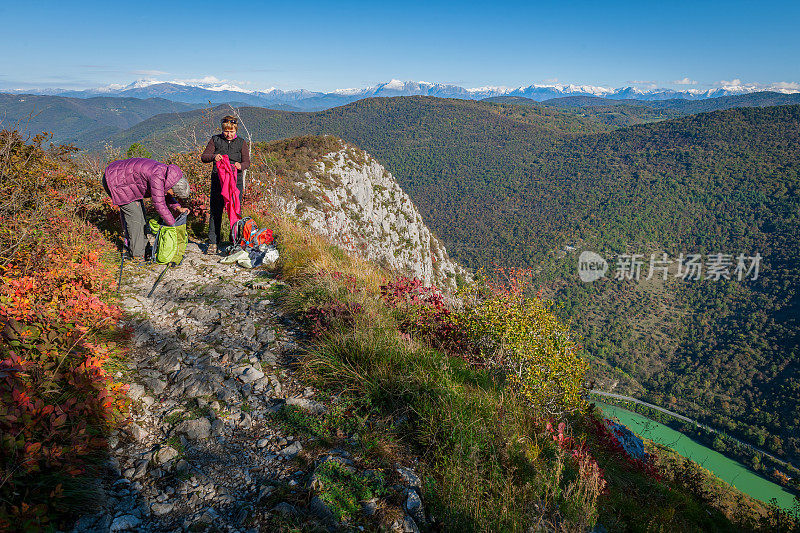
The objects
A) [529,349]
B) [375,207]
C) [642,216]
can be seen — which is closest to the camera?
[529,349]

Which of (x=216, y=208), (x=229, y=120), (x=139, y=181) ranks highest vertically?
(x=229, y=120)

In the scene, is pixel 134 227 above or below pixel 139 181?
below

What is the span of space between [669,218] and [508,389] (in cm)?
14165

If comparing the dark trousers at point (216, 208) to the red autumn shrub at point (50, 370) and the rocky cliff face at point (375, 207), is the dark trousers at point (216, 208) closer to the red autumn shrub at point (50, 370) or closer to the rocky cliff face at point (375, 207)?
the red autumn shrub at point (50, 370)

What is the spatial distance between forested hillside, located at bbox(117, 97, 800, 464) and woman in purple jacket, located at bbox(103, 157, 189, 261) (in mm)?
46981

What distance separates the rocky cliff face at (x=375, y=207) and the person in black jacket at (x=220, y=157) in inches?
763

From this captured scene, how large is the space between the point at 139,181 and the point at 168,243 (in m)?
1.04

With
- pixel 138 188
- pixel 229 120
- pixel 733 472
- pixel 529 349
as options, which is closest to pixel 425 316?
pixel 529 349

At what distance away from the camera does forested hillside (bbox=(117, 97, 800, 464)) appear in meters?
64.0

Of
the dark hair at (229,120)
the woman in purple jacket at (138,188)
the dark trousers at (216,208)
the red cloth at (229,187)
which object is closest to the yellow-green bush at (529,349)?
the red cloth at (229,187)

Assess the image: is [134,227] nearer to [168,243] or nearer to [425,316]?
[168,243]

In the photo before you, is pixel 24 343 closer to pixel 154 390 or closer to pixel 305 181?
pixel 154 390

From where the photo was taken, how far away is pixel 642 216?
Answer: 11469cm

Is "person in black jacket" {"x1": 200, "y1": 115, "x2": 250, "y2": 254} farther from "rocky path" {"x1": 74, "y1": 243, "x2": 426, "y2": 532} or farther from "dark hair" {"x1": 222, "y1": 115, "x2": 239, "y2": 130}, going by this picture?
"rocky path" {"x1": 74, "y1": 243, "x2": 426, "y2": 532}
